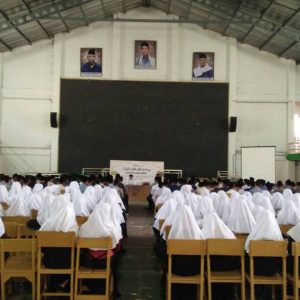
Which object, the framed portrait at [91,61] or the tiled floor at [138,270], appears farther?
the framed portrait at [91,61]

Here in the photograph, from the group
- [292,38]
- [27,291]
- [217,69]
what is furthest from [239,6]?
[27,291]

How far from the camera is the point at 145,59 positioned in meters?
20.7

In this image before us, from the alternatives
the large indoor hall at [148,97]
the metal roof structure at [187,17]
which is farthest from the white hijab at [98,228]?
the large indoor hall at [148,97]

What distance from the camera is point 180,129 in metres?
20.5

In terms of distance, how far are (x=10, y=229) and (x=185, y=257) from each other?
2.42 meters

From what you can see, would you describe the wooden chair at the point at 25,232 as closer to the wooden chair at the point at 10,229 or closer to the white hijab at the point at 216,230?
the wooden chair at the point at 10,229

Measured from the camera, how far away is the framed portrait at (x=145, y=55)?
20.7m

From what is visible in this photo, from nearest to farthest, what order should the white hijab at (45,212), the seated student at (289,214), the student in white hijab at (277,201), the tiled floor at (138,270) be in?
1. the tiled floor at (138,270)
2. the white hijab at (45,212)
3. the seated student at (289,214)
4. the student in white hijab at (277,201)

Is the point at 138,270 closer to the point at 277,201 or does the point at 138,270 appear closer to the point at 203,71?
the point at 277,201

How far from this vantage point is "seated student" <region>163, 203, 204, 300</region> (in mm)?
4891

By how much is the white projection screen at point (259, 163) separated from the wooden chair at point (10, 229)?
14920mm

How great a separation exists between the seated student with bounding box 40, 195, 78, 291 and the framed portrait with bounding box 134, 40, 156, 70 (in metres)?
15.8

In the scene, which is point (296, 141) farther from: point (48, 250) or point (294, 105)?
point (48, 250)

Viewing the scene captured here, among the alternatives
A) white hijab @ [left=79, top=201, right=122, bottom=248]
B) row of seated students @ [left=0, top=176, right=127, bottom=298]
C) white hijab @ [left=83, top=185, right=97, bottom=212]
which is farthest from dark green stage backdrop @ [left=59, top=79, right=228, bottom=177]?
white hijab @ [left=79, top=201, right=122, bottom=248]
